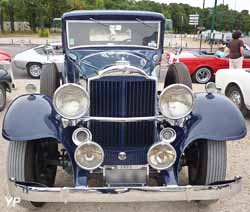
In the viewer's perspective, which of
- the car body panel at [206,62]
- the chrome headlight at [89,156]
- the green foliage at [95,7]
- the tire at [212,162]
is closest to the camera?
the chrome headlight at [89,156]

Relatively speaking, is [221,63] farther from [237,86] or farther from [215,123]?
[215,123]

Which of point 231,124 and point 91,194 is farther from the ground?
point 231,124

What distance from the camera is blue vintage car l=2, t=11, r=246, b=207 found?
315cm

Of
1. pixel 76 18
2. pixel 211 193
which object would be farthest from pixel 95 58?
pixel 211 193

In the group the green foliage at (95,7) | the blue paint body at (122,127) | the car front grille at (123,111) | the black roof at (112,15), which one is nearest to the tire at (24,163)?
the blue paint body at (122,127)

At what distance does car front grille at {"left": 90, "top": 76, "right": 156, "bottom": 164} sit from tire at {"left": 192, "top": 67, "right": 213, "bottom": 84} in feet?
32.0

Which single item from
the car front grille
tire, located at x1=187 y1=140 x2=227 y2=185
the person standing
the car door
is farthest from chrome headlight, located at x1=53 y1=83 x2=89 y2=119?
the car door

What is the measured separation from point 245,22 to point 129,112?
67995mm

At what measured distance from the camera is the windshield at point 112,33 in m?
4.70

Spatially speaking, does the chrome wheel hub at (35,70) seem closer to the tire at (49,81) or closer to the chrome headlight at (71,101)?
the tire at (49,81)

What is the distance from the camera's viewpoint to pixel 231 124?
3.58 metres

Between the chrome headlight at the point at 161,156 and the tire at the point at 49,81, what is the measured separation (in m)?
1.96

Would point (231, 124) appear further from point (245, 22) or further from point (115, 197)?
point (245, 22)

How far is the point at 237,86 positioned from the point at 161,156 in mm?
4928
